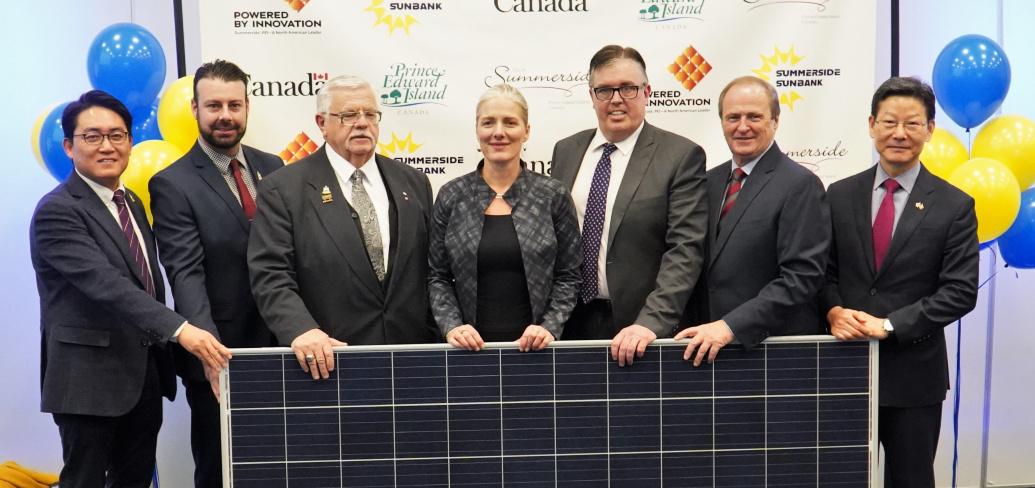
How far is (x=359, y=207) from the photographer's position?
3.16 meters

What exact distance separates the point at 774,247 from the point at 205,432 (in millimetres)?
2306

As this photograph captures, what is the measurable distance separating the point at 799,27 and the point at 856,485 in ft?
8.57

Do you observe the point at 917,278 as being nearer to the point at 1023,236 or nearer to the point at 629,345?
the point at 629,345

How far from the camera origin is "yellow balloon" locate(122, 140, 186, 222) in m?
3.88

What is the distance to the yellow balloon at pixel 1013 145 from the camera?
13.8ft

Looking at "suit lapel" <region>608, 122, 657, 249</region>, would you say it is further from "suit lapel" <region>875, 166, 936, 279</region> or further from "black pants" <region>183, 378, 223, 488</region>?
"black pants" <region>183, 378, 223, 488</region>

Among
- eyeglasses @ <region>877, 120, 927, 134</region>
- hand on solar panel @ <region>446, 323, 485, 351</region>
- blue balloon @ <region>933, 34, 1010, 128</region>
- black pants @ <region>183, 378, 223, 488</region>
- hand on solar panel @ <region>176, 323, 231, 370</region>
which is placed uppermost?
blue balloon @ <region>933, 34, 1010, 128</region>

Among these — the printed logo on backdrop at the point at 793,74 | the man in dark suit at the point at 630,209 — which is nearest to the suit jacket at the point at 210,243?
the man in dark suit at the point at 630,209

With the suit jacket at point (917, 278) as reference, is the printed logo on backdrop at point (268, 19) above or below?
above

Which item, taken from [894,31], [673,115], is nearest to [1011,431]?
[894,31]

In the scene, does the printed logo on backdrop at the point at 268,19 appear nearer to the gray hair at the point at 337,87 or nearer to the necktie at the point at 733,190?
the gray hair at the point at 337,87

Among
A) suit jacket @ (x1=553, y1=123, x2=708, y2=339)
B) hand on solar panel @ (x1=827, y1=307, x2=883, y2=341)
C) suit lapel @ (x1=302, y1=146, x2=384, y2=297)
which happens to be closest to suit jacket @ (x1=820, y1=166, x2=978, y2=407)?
hand on solar panel @ (x1=827, y1=307, x2=883, y2=341)

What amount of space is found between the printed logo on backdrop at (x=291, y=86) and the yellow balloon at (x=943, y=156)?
9.69 feet

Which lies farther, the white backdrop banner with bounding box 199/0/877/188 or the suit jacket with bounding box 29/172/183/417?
the white backdrop banner with bounding box 199/0/877/188
